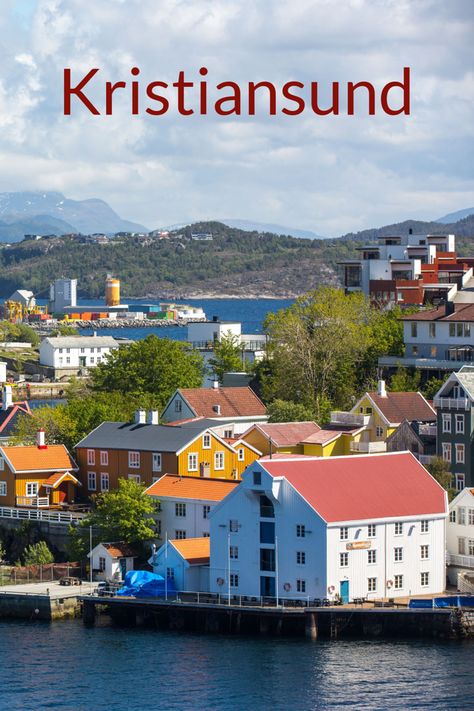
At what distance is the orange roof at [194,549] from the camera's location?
7362cm

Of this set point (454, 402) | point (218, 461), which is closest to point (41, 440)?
point (218, 461)

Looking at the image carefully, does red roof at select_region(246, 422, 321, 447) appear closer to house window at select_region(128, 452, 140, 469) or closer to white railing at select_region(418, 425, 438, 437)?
house window at select_region(128, 452, 140, 469)

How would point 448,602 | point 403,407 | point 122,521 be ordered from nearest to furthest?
1. point 448,602
2. point 122,521
3. point 403,407

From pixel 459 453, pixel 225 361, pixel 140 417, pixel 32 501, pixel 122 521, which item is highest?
pixel 225 361

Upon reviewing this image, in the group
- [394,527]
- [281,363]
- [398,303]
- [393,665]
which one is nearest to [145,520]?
[394,527]

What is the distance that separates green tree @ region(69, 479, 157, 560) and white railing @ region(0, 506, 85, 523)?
3.42m

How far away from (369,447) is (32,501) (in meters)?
16.7

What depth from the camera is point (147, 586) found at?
72.8 meters

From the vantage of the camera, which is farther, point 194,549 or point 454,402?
point 454,402

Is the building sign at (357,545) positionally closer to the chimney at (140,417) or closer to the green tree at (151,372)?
the chimney at (140,417)

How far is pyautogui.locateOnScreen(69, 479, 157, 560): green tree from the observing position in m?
78.2

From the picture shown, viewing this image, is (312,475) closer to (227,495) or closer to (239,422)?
(227,495)

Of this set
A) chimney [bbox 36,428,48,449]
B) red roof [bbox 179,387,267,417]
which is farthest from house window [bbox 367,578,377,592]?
red roof [bbox 179,387,267,417]

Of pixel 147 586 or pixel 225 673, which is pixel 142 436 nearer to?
pixel 147 586
